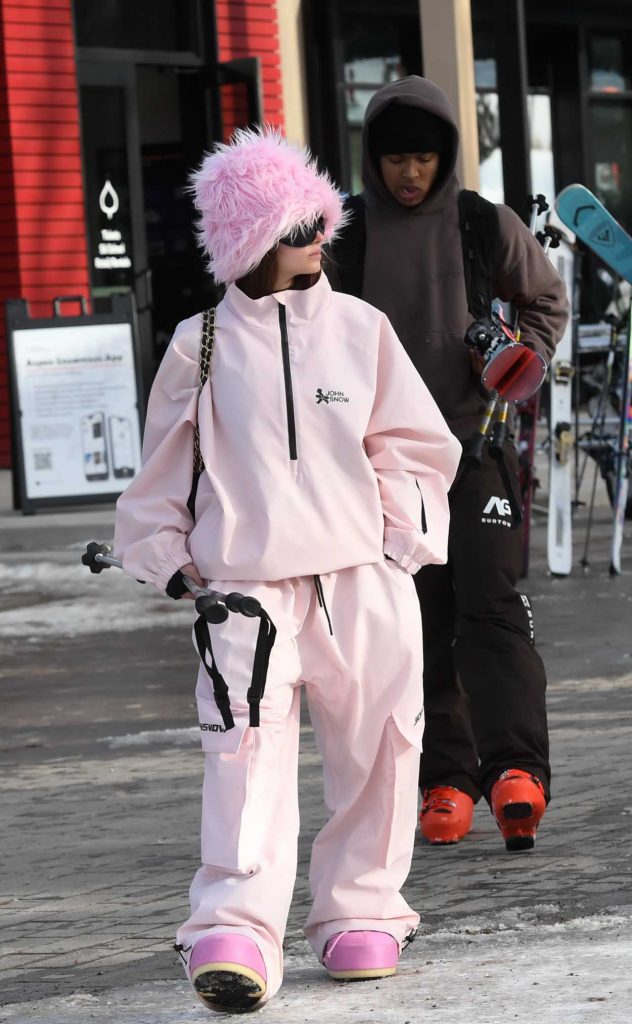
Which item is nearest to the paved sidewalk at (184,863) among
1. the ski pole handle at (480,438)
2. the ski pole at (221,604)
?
the ski pole at (221,604)

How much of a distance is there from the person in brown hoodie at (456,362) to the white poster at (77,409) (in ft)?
29.0

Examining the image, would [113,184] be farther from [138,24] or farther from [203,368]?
[203,368]

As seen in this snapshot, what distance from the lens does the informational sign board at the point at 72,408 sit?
44.4 feet

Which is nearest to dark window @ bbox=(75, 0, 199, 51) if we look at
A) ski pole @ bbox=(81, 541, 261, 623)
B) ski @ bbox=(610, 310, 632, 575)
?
ski @ bbox=(610, 310, 632, 575)

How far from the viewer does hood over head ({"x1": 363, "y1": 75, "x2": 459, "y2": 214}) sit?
187 inches

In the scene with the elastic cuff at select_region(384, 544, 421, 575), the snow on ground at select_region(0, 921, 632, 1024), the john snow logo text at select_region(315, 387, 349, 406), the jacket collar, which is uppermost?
the jacket collar

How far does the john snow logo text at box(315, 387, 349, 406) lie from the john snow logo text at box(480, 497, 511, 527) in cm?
111

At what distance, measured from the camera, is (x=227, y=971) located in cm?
349

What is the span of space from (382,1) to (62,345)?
8075mm

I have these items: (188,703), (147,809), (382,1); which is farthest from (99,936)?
(382,1)

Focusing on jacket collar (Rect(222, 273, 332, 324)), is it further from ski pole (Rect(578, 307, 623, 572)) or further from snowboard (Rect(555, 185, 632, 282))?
ski pole (Rect(578, 307, 623, 572))

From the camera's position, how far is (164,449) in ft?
12.4

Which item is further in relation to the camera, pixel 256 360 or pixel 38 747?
pixel 38 747

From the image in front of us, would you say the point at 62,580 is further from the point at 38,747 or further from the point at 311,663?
the point at 311,663
